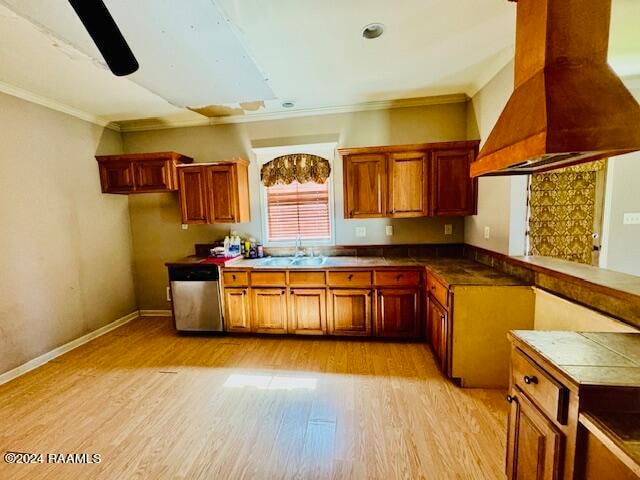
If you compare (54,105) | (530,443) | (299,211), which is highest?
(54,105)

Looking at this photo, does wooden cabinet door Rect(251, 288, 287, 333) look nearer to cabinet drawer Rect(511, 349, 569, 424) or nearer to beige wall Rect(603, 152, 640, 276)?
cabinet drawer Rect(511, 349, 569, 424)

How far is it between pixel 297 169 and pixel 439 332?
8.16ft

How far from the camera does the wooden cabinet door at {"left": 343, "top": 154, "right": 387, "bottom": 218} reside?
3131 millimetres

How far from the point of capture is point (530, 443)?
118 cm

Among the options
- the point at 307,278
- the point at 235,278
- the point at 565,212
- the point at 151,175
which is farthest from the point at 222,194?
the point at 565,212

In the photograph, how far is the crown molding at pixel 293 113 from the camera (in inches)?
128

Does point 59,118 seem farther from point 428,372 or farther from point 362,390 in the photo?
point 428,372

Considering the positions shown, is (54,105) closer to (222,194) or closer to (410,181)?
(222,194)

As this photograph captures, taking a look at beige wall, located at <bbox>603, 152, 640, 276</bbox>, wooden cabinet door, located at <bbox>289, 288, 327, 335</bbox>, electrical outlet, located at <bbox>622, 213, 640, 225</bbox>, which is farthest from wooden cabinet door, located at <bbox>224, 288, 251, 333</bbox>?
electrical outlet, located at <bbox>622, 213, 640, 225</bbox>

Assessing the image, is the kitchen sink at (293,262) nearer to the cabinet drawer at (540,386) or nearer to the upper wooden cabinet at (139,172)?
the upper wooden cabinet at (139,172)

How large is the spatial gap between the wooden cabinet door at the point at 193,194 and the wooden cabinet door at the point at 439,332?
2871 mm

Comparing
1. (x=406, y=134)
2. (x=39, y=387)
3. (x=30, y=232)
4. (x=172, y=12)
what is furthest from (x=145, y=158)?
(x=406, y=134)

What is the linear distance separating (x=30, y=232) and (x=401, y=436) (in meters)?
3.92

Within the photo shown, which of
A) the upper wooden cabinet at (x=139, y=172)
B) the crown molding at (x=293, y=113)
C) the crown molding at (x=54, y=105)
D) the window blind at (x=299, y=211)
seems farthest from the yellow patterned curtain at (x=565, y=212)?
the crown molding at (x=54, y=105)
